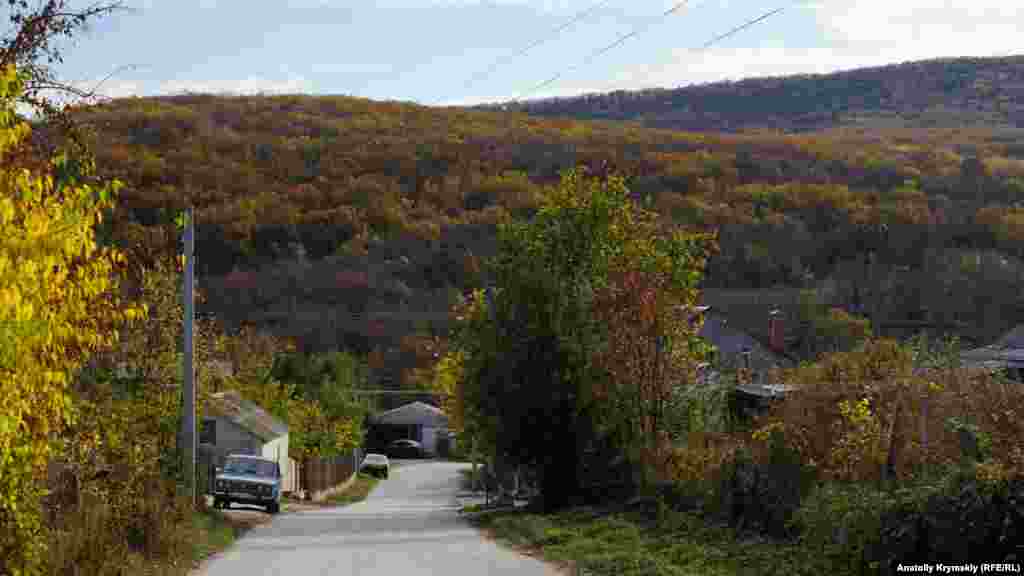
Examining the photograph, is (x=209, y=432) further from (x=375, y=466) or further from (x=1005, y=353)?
(x=375, y=466)

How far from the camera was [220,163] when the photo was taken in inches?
3962

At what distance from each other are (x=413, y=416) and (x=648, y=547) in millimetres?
80557

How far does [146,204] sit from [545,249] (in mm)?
25719

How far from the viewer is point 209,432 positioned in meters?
51.2

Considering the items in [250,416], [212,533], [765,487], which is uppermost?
[765,487]

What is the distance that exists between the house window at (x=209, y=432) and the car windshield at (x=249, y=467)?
32.1 ft

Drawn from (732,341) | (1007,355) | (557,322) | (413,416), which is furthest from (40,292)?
(413,416)

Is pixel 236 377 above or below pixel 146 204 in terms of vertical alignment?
below

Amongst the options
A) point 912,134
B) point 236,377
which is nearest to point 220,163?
point 236,377

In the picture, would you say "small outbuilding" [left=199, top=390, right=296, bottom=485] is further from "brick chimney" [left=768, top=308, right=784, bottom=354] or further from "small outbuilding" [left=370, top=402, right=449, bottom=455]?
"small outbuilding" [left=370, top=402, right=449, bottom=455]

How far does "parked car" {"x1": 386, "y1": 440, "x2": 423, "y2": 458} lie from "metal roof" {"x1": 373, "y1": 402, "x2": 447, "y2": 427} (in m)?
1.48

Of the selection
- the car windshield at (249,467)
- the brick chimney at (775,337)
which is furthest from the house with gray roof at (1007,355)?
the car windshield at (249,467)

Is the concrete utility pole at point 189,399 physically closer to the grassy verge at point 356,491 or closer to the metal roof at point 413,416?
the grassy verge at point 356,491

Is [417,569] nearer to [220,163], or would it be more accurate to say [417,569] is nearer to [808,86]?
[220,163]
